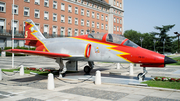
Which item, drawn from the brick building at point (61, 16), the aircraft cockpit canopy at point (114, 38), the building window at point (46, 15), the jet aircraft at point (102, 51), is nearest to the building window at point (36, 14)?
the brick building at point (61, 16)

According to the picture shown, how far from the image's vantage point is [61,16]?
5816 centimetres

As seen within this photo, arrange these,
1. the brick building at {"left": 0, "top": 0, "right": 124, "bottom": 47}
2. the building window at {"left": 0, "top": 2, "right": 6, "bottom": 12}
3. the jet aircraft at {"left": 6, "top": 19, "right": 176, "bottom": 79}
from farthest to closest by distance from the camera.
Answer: the brick building at {"left": 0, "top": 0, "right": 124, "bottom": 47}
the building window at {"left": 0, "top": 2, "right": 6, "bottom": 12}
the jet aircraft at {"left": 6, "top": 19, "right": 176, "bottom": 79}

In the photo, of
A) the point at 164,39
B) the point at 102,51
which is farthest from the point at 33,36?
the point at 164,39

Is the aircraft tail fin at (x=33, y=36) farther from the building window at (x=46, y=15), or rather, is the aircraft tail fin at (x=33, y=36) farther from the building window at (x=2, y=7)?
the building window at (x=46, y=15)

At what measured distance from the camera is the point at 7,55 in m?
43.2

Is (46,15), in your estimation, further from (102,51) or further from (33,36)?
(102,51)

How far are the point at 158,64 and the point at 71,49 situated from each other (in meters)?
6.50

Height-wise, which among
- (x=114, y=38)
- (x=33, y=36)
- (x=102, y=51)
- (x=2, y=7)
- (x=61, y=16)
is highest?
(x=61, y=16)

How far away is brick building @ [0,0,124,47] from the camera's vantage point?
45375 mm

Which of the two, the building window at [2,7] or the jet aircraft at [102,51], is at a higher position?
the building window at [2,7]

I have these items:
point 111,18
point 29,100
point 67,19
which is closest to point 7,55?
point 67,19

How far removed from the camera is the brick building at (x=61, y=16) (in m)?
45.4

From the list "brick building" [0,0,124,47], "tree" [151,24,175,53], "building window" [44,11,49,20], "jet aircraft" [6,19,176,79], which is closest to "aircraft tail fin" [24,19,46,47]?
"jet aircraft" [6,19,176,79]

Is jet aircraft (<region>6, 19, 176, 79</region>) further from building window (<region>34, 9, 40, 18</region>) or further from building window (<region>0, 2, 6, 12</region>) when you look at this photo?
building window (<region>34, 9, 40, 18</region>)
